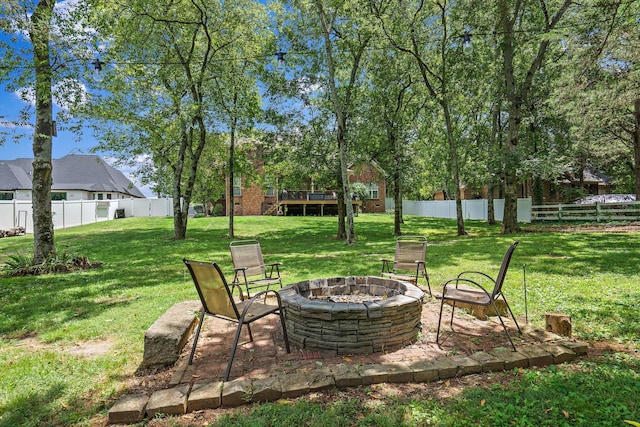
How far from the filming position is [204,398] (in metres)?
2.61

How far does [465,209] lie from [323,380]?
2837cm

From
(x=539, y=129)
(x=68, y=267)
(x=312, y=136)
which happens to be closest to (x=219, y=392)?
(x=68, y=267)

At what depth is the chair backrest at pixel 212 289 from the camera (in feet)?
10.5

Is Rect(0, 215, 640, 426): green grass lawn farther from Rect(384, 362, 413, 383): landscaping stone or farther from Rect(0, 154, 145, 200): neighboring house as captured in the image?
Rect(0, 154, 145, 200): neighboring house

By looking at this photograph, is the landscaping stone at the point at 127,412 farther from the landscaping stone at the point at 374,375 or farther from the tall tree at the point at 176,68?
the tall tree at the point at 176,68

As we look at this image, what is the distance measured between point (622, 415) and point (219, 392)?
2839 millimetres

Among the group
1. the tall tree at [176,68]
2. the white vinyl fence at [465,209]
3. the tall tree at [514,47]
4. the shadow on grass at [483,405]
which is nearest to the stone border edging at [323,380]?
the shadow on grass at [483,405]

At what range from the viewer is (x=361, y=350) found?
11.4ft

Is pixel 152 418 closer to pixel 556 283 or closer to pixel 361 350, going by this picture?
pixel 361 350

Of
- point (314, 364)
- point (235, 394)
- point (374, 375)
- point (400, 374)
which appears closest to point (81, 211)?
point (314, 364)

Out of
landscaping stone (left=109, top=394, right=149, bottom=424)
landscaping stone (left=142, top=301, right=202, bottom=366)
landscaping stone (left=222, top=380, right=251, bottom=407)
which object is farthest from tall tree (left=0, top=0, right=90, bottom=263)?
landscaping stone (left=222, top=380, right=251, bottom=407)

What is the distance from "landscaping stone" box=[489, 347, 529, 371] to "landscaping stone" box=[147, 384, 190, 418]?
274 cm

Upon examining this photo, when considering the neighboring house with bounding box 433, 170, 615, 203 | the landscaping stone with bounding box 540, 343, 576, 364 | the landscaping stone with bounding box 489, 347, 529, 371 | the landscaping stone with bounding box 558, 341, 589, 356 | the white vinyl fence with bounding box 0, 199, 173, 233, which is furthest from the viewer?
the neighboring house with bounding box 433, 170, 615, 203

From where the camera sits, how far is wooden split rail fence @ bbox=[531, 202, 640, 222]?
17312mm
